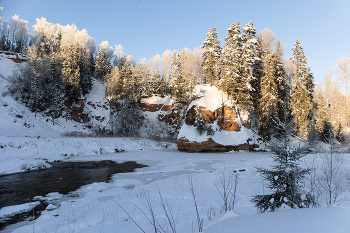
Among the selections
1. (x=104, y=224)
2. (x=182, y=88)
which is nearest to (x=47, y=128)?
(x=182, y=88)

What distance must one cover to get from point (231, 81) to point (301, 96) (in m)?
10.9

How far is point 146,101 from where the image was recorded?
5050 centimetres

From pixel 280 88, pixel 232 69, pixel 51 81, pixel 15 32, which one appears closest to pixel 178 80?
pixel 232 69

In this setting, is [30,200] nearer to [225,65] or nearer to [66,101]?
[225,65]

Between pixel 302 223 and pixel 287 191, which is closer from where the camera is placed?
pixel 302 223

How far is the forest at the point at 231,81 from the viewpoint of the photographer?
27.7 m

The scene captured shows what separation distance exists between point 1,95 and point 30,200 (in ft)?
129

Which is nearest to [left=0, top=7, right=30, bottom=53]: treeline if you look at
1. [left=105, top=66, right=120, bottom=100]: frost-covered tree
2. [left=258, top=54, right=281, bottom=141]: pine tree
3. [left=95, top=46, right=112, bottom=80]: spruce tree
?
[left=95, top=46, right=112, bottom=80]: spruce tree

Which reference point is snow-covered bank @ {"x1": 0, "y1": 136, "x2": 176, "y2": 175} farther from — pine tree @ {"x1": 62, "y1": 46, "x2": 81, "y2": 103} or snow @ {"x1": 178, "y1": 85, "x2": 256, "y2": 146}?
pine tree @ {"x1": 62, "y1": 46, "x2": 81, "y2": 103}

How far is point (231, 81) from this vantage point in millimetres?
28016

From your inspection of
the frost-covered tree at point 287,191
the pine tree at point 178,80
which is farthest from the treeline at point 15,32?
the frost-covered tree at point 287,191

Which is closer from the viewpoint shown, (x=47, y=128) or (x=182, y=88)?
(x=47, y=128)

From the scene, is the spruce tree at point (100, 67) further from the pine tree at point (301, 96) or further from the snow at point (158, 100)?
the pine tree at point (301, 96)

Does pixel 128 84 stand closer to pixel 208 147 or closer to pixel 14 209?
pixel 208 147
